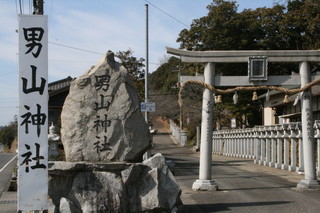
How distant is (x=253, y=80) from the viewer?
12.2m

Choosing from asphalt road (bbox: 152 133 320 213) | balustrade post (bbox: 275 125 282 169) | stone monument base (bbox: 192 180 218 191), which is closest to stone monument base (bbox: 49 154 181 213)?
asphalt road (bbox: 152 133 320 213)

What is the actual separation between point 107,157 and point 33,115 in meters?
2.16

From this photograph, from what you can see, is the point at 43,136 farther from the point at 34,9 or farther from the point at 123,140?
the point at 34,9

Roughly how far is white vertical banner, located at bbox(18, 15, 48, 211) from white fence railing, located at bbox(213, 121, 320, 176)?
1175cm

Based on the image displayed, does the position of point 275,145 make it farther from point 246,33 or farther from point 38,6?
point 246,33

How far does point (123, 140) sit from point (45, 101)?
7.26 feet

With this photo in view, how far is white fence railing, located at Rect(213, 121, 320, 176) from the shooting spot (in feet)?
56.5

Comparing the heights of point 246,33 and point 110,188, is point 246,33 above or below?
above

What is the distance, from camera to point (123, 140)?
857 cm

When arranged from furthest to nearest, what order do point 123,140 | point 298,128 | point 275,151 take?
point 275,151, point 298,128, point 123,140

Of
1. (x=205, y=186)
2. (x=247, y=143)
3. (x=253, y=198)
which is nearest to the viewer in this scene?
(x=253, y=198)

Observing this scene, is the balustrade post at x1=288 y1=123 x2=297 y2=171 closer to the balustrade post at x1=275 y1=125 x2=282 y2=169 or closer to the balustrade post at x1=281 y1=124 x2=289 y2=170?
the balustrade post at x1=281 y1=124 x2=289 y2=170

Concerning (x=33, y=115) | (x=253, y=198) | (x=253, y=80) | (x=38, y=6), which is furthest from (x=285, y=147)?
(x=33, y=115)

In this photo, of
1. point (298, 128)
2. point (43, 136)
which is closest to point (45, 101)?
point (43, 136)
